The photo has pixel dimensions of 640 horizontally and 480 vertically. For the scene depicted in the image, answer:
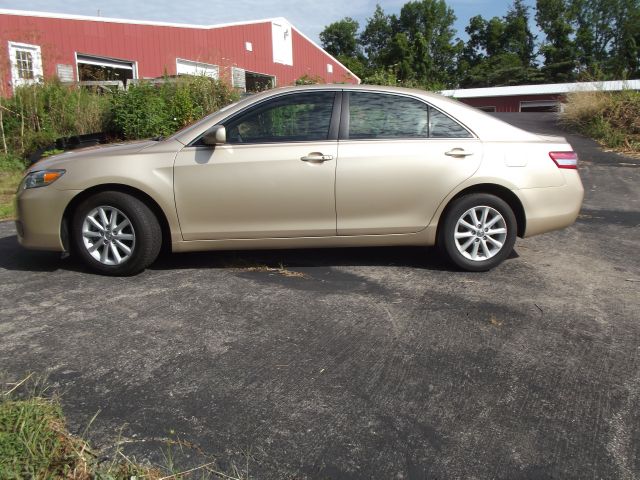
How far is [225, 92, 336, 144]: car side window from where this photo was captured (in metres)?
4.86

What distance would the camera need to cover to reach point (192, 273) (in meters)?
4.93

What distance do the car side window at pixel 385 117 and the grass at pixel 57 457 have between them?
3.25m

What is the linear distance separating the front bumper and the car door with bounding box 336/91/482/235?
91.0 inches

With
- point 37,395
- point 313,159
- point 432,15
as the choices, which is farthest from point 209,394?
point 432,15

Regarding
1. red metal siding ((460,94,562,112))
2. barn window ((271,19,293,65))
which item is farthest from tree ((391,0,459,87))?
barn window ((271,19,293,65))

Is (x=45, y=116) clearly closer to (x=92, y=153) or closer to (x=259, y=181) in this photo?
(x=92, y=153)

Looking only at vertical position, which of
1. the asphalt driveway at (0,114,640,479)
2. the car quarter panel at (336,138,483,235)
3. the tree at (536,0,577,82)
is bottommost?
the asphalt driveway at (0,114,640,479)

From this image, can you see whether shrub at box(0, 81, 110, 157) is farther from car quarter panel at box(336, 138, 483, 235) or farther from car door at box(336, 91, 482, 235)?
car quarter panel at box(336, 138, 483, 235)

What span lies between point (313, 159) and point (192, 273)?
1.43 meters

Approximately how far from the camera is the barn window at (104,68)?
66.1 ft

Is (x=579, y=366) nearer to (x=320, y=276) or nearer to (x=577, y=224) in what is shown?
(x=320, y=276)

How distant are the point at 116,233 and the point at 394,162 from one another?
7.93 ft

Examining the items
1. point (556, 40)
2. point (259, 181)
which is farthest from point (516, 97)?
point (556, 40)

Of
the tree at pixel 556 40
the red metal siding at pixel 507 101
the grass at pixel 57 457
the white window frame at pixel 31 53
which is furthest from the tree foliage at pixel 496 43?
the grass at pixel 57 457
